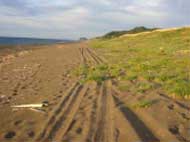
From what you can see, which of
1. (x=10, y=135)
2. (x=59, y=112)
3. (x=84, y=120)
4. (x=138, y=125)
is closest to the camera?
(x=10, y=135)

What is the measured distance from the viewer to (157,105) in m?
7.04

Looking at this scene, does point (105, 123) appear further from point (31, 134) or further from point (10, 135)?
point (10, 135)

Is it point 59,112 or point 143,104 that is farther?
point 143,104

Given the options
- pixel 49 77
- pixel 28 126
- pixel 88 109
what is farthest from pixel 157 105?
pixel 49 77

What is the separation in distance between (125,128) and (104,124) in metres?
0.44

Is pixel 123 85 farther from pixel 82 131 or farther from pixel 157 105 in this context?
pixel 82 131

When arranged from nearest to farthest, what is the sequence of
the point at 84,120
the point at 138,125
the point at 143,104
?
1. the point at 138,125
2. the point at 84,120
3. the point at 143,104

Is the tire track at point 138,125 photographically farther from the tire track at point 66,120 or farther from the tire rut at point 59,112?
the tire rut at point 59,112

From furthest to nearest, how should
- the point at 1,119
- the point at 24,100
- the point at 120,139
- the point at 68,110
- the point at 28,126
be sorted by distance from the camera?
1. the point at 24,100
2. the point at 68,110
3. the point at 1,119
4. the point at 28,126
5. the point at 120,139

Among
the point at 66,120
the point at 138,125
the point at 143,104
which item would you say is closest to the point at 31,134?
the point at 66,120

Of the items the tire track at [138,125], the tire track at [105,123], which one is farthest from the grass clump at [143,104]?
the tire track at [105,123]

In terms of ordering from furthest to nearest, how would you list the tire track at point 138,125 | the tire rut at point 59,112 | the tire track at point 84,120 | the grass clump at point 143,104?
the grass clump at point 143,104 < the tire rut at point 59,112 < the tire track at point 84,120 < the tire track at point 138,125

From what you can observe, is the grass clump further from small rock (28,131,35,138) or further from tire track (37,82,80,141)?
small rock (28,131,35,138)

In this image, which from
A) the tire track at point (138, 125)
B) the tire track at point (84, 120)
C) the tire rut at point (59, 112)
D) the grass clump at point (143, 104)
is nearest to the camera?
the tire track at point (138, 125)
